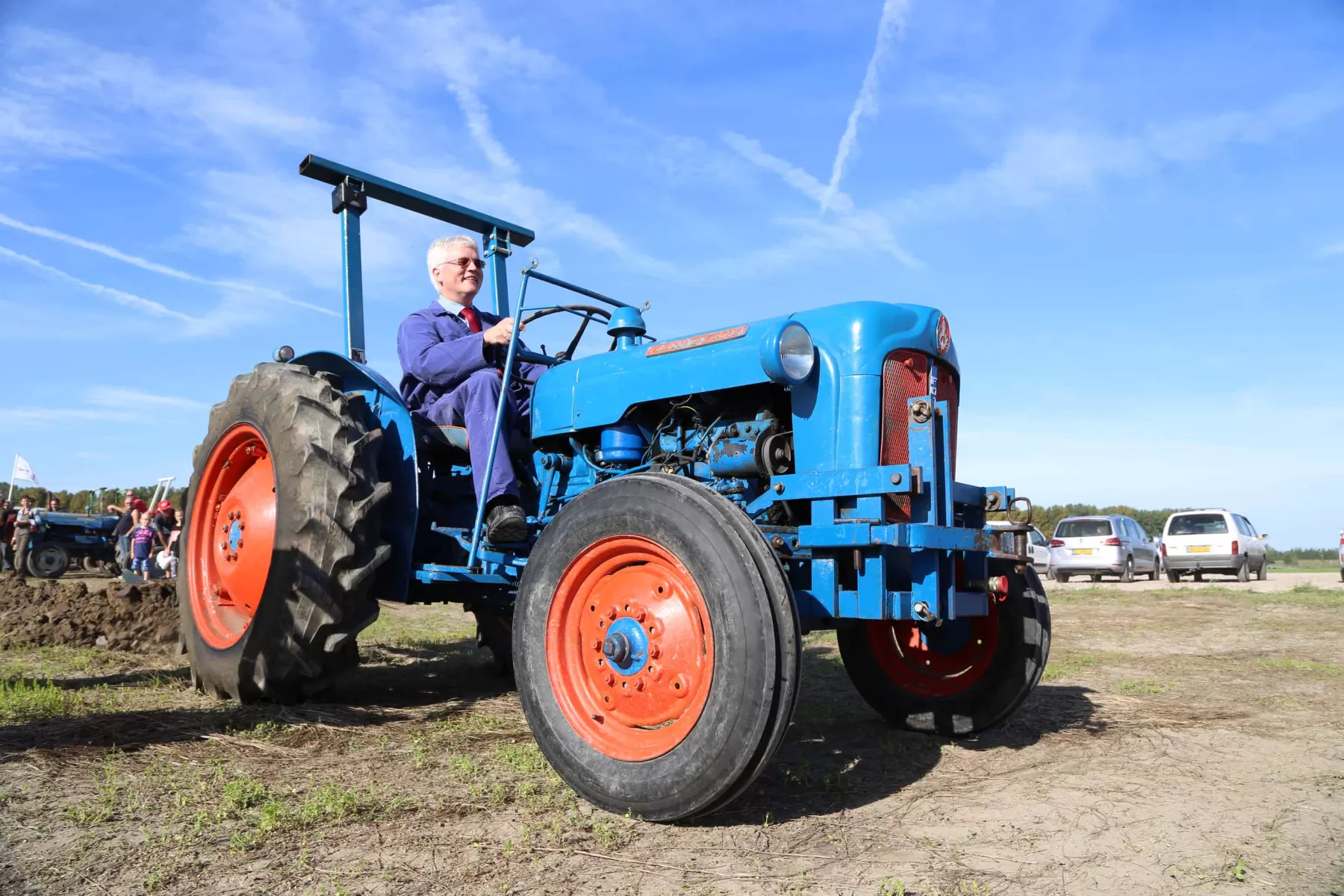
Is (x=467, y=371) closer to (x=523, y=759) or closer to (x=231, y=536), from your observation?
(x=231, y=536)

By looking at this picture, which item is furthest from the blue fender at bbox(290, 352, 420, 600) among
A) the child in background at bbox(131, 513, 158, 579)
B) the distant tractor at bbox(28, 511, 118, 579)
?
the distant tractor at bbox(28, 511, 118, 579)

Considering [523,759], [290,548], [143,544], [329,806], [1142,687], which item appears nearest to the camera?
[329,806]

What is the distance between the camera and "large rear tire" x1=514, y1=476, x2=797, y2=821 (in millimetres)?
2773

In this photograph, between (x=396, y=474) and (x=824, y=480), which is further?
(x=396, y=474)

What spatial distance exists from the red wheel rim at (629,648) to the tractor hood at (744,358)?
865 mm

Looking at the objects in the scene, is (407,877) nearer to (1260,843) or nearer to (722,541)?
(722,541)

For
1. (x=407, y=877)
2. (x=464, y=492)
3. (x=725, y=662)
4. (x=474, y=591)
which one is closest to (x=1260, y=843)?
(x=725, y=662)

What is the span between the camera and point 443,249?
539 centimetres

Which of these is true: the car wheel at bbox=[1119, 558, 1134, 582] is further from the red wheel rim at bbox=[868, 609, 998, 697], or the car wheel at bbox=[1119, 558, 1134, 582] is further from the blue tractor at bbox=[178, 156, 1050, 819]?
the blue tractor at bbox=[178, 156, 1050, 819]

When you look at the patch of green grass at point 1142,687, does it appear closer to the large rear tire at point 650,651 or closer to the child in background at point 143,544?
the large rear tire at point 650,651

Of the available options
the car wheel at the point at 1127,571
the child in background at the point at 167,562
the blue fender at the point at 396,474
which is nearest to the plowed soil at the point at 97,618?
the blue fender at the point at 396,474

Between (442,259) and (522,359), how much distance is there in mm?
1022

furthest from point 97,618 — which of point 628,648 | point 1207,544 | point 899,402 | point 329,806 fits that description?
point 1207,544

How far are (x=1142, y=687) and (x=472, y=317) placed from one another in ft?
15.8
